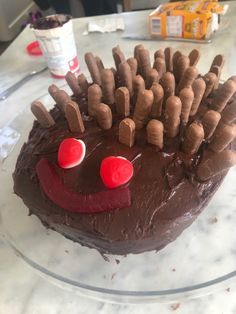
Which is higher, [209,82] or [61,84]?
[209,82]

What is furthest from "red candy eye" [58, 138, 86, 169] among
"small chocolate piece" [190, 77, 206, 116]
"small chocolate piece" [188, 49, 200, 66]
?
"small chocolate piece" [188, 49, 200, 66]

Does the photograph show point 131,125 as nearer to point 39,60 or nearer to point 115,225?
point 115,225

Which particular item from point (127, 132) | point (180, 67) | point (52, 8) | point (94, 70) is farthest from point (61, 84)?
point (52, 8)

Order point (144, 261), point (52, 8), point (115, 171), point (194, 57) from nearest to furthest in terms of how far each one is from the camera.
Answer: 1. point (115, 171)
2. point (144, 261)
3. point (194, 57)
4. point (52, 8)

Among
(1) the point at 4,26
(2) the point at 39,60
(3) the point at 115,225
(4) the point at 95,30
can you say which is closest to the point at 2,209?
(3) the point at 115,225

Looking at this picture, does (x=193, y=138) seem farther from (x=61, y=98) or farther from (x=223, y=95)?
(x=61, y=98)

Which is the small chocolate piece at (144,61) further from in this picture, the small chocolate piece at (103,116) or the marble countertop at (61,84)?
the marble countertop at (61,84)

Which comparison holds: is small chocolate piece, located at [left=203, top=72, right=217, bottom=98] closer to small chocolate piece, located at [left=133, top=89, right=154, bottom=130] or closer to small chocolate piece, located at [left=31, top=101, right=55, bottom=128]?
small chocolate piece, located at [left=133, top=89, right=154, bottom=130]
